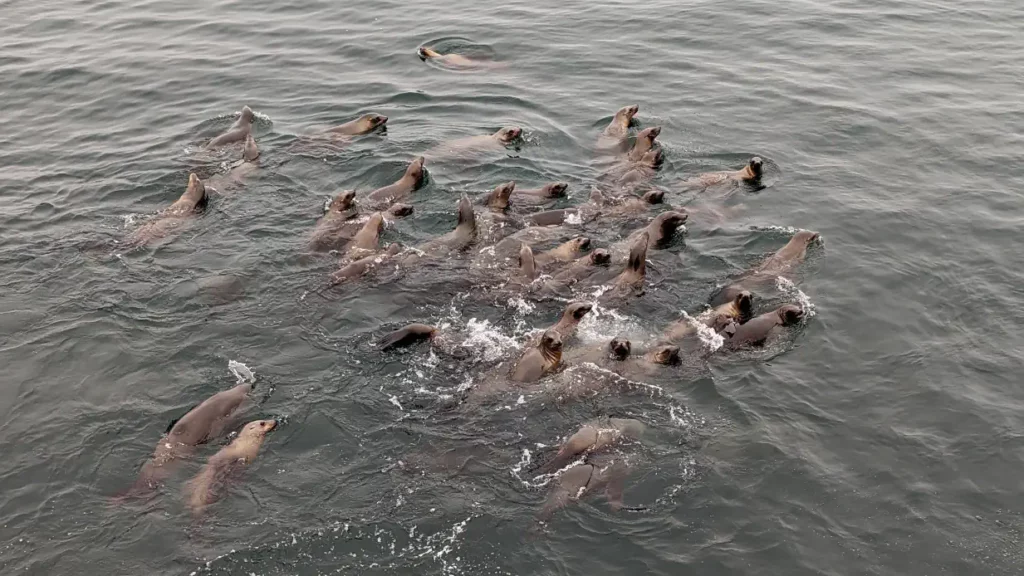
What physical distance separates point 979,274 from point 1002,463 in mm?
4171

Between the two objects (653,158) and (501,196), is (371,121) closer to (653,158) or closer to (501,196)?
(501,196)

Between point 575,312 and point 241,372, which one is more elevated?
point 575,312

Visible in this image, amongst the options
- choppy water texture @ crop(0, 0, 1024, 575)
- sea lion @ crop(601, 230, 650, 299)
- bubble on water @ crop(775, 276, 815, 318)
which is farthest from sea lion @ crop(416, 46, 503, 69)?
bubble on water @ crop(775, 276, 815, 318)

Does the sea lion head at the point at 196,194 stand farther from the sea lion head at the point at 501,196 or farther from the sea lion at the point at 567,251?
the sea lion at the point at 567,251

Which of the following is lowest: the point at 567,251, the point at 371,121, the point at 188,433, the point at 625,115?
the point at 188,433

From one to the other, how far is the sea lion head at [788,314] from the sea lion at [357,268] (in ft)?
17.7

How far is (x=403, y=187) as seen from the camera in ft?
47.5

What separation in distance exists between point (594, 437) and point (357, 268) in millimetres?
4573

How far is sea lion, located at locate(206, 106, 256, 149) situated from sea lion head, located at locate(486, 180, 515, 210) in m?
5.53

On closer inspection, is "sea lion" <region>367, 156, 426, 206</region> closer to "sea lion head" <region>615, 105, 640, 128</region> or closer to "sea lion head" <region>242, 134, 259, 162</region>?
"sea lion head" <region>242, 134, 259, 162</region>

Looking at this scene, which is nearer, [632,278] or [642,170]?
[632,278]

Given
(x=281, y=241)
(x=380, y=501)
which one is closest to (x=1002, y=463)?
(x=380, y=501)

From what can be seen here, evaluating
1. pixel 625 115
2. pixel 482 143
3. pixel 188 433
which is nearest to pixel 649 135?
pixel 625 115

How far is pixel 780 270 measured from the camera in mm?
12422
